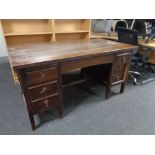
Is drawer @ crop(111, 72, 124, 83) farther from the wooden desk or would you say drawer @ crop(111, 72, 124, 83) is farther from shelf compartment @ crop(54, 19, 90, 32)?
shelf compartment @ crop(54, 19, 90, 32)

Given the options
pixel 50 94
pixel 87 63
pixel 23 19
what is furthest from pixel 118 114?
pixel 23 19

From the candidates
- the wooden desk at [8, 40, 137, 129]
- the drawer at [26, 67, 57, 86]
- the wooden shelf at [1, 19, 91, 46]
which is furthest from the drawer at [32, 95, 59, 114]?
the wooden shelf at [1, 19, 91, 46]

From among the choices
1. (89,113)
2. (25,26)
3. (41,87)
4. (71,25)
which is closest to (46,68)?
(41,87)

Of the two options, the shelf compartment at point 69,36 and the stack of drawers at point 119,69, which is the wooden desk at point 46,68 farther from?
the shelf compartment at point 69,36

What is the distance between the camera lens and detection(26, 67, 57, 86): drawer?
1208 mm

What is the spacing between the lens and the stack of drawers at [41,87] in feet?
3.97

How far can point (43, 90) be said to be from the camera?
4.46 ft

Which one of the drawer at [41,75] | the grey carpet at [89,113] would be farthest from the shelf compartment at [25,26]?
the drawer at [41,75]

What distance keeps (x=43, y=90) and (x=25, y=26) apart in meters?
1.52

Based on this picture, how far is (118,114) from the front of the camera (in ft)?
5.79

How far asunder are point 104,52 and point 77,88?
100 centimetres

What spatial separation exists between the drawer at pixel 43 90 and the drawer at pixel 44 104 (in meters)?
0.07
